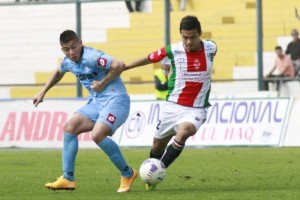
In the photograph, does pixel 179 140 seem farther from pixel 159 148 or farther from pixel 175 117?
pixel 159 148

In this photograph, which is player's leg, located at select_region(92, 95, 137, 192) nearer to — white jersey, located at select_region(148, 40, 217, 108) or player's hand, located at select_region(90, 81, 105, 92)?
player's hand, located at select_region(90, 81, 105, 92)

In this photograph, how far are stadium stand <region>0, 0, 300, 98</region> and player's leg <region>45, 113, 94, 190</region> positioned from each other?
12443mm

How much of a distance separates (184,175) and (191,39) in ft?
10.1

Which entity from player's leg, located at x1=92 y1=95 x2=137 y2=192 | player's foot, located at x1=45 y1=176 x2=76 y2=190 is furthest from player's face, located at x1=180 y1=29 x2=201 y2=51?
player's foot, located at x1=45 y1=176 x2=76 y2=190

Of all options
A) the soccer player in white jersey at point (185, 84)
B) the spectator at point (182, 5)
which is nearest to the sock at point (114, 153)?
the soccer player in white jersey at point (185, 84)

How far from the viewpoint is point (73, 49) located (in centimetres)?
1134

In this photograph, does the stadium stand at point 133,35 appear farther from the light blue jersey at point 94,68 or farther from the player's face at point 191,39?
the light blue jersey at point 94,68

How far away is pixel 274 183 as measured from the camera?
40.0ft

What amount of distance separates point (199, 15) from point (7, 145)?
23.6 feet

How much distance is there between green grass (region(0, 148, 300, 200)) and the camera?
10844mm

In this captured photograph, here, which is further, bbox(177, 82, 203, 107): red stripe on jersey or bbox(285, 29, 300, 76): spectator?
bbox(285, 29, 300, 76): spectator

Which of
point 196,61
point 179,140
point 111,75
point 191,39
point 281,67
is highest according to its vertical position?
point 191,39

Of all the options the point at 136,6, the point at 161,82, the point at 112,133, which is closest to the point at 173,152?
the point at 112,133

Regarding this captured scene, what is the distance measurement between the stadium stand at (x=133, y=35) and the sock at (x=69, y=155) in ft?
41.3
